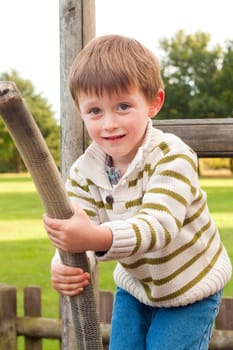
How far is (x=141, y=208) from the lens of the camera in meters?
1.66

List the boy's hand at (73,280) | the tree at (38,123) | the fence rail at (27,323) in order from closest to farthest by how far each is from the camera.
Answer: the boy's hand at (73,280), the fence rail at (27,323), the tree at (38,123)

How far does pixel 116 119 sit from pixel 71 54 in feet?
3.45

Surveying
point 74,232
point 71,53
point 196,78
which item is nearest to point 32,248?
point 71,53

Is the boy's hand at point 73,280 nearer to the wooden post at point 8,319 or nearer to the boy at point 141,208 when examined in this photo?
the boy at point 141,208

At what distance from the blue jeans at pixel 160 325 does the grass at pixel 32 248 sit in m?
3.01

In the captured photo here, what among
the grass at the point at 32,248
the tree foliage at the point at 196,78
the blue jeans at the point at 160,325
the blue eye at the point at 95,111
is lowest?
the tree foliage at the point at 196,78

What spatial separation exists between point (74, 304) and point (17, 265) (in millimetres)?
7581

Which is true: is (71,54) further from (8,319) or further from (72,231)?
(8,319)

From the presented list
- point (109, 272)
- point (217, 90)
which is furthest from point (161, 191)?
point (217, 90)

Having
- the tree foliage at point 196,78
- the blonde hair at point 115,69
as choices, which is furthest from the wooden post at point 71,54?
the tree foliage at point 196,78

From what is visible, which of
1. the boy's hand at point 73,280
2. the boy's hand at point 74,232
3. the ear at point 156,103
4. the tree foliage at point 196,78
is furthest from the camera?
the tree foliage at point 196,78

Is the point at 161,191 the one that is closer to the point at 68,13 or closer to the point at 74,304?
the point at 74,304

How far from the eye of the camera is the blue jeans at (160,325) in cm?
187

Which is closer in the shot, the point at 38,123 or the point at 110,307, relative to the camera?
the point at 110,307
